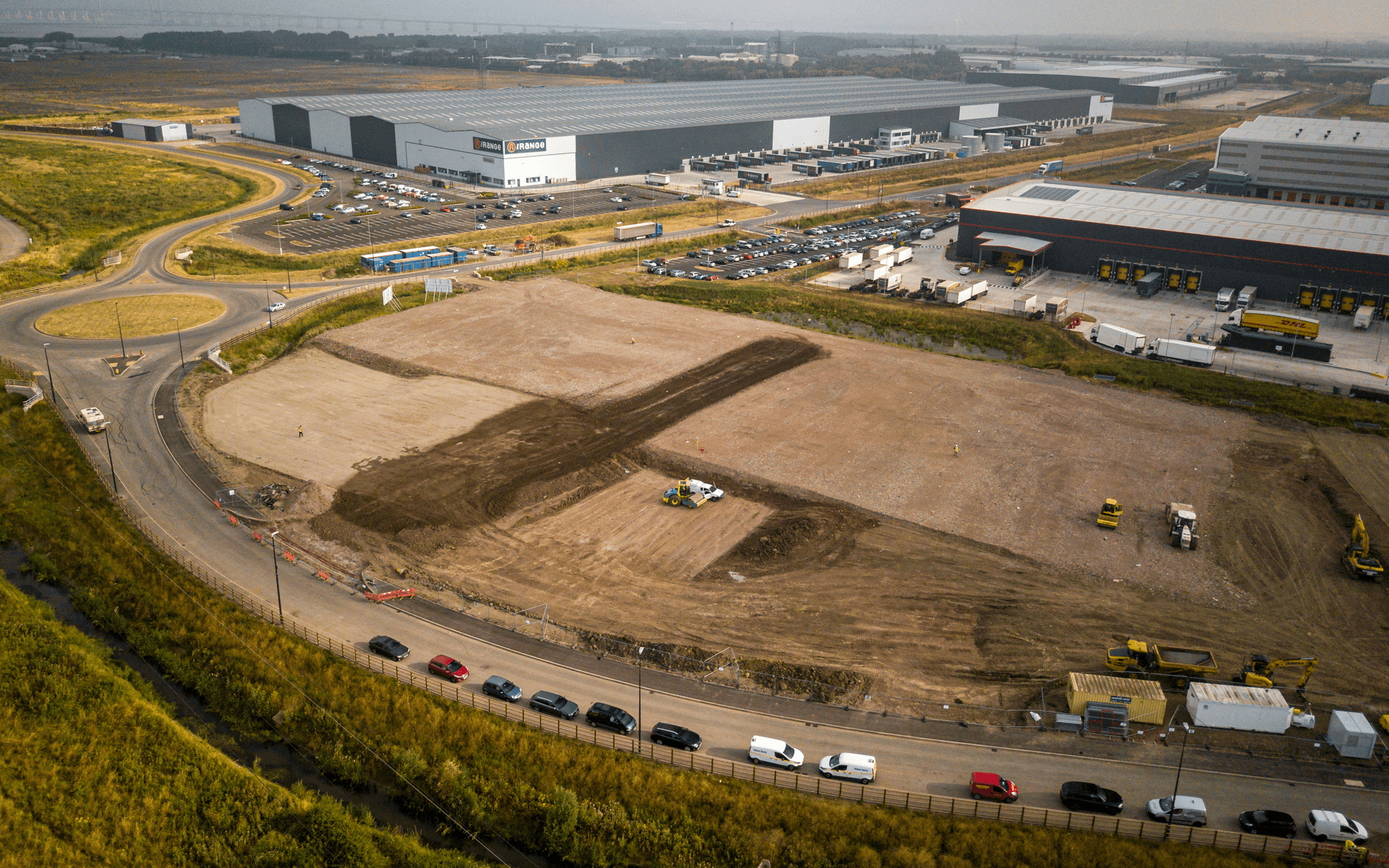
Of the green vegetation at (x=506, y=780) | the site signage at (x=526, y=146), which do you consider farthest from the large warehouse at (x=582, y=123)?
the green vegetation at (x=506, y=780)

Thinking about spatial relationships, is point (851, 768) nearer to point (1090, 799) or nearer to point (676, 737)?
point (676, 737)

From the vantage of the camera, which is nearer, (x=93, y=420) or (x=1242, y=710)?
(x=1242, y=710)

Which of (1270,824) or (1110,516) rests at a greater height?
(1110,516)

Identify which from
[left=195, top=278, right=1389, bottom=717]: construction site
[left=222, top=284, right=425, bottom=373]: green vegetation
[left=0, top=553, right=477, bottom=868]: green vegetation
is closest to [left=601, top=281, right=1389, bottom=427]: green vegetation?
[left=195, top=278, right=1389, bottom=717]: construction site

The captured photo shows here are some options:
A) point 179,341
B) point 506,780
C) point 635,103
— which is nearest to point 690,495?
point 506,780

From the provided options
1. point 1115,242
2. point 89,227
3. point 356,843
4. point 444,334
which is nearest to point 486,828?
point 356,843

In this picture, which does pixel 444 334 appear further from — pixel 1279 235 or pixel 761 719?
pixel 1279 235
